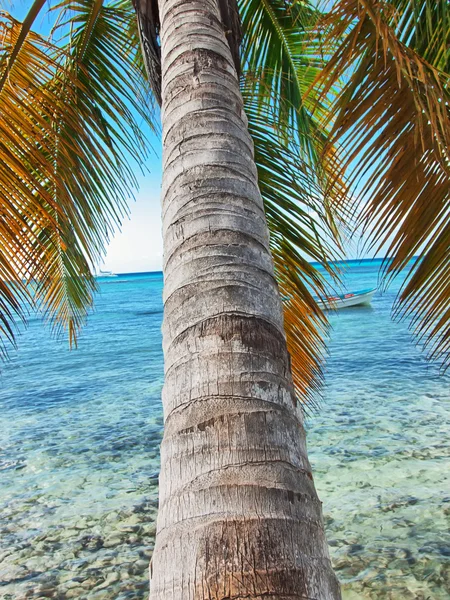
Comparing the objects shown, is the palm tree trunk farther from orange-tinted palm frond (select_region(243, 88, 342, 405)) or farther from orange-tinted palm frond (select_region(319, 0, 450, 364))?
orange-tinted palm frond (select_region(243, 88, 342, 405))

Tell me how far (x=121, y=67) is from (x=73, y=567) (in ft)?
14.4

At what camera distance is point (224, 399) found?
113 centimetres

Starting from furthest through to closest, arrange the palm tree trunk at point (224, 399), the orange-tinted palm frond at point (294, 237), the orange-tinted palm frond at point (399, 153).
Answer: the orange-tinted palm frond at point (294, 237) < the orange-tinted palm frond at point (399, 153) < the palm tree trunk at point (224, 399)

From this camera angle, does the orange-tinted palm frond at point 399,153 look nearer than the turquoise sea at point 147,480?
Yes

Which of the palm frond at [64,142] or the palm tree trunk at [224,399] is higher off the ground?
the palm frond at [64,142]

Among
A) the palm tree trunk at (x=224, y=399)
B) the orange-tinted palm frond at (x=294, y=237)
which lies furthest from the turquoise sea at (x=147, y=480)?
the palm tree trunk at (x=224, y=399)

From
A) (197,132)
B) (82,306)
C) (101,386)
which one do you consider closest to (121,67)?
(82,306)

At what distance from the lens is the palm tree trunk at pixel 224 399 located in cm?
92

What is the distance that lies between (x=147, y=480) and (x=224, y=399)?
5940 mm

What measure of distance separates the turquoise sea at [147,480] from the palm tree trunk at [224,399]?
362cm

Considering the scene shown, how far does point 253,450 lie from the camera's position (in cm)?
106

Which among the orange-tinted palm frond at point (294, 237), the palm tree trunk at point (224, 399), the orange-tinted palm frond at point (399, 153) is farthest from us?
the orange-tinted palm frond at point (294, 237)

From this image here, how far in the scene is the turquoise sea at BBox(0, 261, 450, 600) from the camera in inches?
177

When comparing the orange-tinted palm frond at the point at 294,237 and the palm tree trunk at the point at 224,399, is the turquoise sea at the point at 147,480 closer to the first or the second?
the orange-tinted palm frond at the point at 294,237
